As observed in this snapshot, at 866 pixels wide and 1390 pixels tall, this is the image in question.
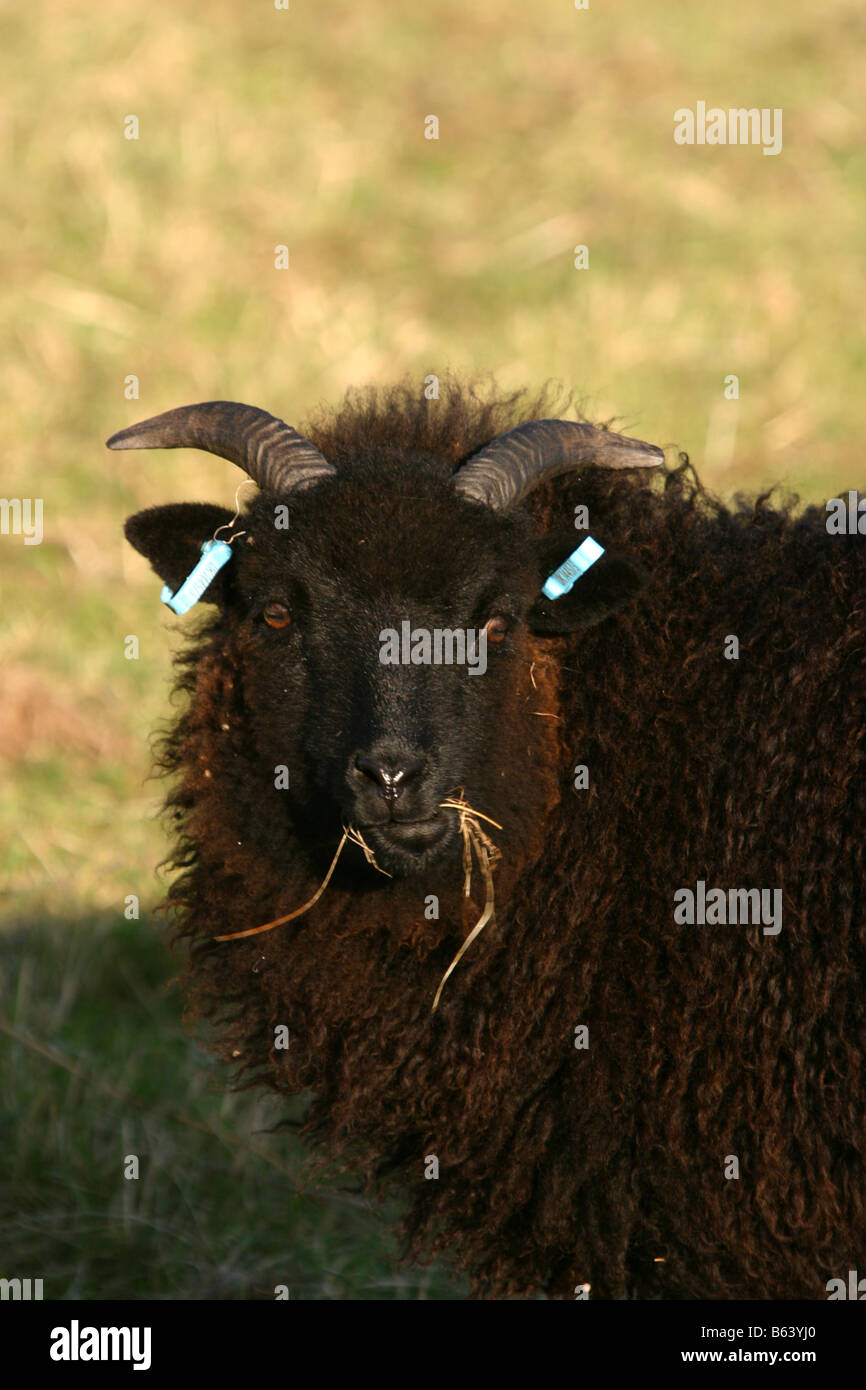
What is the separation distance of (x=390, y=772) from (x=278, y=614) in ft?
2.35

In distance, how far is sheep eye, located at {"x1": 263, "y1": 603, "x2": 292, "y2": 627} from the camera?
4.46 meters

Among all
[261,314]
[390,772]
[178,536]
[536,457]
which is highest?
[261,314]

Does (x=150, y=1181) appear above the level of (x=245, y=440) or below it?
below

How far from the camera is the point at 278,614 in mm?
4469

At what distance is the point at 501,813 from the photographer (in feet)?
14.4

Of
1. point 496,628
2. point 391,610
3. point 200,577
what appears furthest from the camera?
point 200,577

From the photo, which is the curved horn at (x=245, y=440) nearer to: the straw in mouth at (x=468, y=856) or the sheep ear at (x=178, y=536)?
the sheep ear at (x=178, y=536)

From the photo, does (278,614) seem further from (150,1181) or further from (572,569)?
(150,1181)

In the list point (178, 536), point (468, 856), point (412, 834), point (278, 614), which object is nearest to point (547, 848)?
point (468, 856)

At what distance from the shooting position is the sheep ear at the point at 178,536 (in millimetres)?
4672

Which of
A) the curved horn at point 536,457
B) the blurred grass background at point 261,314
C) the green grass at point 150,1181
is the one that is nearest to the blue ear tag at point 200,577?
the curved horn at point 536,457

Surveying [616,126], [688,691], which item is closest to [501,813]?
[688,691]
